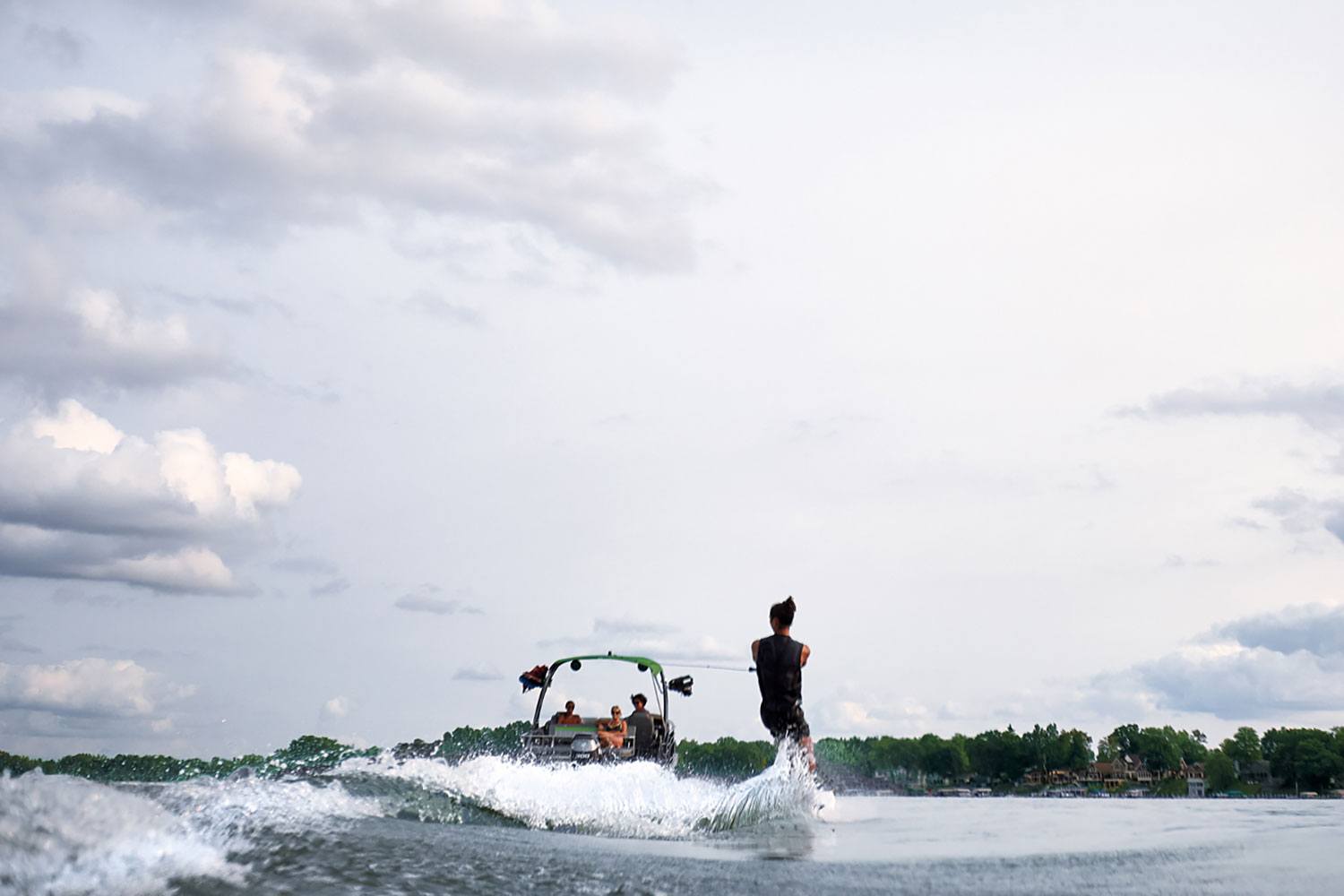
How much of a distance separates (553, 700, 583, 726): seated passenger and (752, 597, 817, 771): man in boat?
744 cm

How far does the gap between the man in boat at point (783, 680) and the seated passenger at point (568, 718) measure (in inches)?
293

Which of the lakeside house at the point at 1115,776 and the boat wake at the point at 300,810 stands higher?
the boat wake at the point at 300,810

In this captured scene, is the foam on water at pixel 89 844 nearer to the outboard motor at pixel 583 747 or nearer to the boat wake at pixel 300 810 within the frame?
the boat wake at pixel 300 810

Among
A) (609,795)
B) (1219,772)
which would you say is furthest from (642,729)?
(1219,772)

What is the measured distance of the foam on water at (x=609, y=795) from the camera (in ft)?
37.2

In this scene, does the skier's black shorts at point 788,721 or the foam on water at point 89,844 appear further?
the skier's black shorts at point 788,721

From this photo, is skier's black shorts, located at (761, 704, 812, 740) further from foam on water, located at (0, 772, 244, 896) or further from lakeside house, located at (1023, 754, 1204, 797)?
lakeside house, located at (1023, 754, 1204, 797)

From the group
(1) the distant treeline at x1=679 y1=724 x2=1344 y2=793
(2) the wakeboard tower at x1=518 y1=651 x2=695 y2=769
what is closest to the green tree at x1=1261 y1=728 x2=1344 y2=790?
(1) the distant treeline at x1=679 y1=724 x2=1344 y2=793

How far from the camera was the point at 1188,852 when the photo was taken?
27.5 feet

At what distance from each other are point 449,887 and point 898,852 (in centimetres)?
430

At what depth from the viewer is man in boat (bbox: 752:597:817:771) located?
13.6 metres

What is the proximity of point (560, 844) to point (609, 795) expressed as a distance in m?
5.24

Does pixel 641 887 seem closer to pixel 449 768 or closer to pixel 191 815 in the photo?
pixel 191 815

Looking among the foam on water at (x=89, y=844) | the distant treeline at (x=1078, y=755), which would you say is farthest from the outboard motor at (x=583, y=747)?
the distant treeline at (x=1078, y=755)
